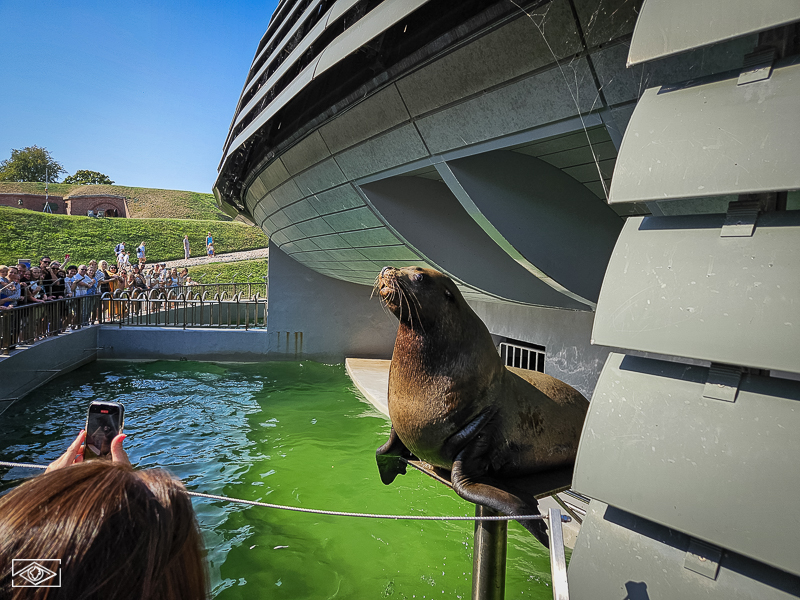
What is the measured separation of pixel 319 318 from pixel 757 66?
15798mm

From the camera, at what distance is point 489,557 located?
2.97 meters

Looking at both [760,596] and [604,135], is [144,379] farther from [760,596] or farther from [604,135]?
[760,596]

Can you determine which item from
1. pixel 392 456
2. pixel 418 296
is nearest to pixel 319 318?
pixel 392 456

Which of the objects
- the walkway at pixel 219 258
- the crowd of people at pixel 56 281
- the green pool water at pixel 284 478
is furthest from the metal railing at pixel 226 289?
the walkway at pixel 219 258

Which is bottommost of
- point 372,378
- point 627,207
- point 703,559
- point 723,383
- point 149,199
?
point 372,378

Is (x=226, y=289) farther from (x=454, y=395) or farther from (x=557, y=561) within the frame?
(x=557, y=561)

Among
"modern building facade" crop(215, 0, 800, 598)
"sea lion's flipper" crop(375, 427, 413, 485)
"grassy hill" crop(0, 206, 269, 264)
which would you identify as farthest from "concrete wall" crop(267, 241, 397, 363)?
"grassy hill" crop(0, 206, 269, 264)

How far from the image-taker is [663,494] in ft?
5.04

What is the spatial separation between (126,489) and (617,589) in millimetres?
1464

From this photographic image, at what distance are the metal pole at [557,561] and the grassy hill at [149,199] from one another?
6625 cm

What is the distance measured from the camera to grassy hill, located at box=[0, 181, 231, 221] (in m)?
63.6

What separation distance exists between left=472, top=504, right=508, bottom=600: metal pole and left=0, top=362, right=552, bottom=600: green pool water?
2186mm

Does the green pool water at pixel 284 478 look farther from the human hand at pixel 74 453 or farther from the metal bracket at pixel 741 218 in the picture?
the metal bracket at pixel 741 218

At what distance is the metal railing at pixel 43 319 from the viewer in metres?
10.8
